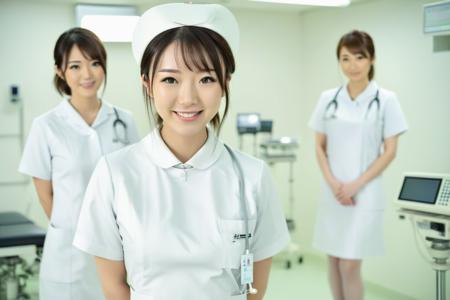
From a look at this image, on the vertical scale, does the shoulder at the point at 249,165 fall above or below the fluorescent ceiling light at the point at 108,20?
below

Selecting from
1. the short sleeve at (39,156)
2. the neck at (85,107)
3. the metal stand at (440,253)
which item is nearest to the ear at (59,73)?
the neck at (85,107)

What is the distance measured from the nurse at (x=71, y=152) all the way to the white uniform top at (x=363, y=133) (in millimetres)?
1287

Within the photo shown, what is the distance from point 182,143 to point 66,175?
1.10 m

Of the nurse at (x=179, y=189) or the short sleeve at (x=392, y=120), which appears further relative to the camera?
the short sleeve at (x=392, y=120)

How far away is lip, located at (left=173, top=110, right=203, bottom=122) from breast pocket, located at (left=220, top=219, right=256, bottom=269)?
9.9 inches

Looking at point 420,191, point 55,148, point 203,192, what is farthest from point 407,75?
point 203,192

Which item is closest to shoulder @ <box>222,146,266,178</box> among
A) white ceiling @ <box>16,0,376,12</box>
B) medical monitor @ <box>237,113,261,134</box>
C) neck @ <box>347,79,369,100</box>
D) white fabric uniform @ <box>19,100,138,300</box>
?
white fabric uniform @ <box>19,100,138,300</box>

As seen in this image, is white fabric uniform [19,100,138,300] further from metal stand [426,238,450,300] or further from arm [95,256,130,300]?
metal stand [426,238,450,300]

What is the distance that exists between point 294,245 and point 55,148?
3226 millimetres

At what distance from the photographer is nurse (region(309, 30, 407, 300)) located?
3.20 meters

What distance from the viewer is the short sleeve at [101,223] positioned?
4.53ft

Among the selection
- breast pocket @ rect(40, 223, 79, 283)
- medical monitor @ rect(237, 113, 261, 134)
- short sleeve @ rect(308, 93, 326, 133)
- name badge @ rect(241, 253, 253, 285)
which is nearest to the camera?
name badge @ rect(241, 253, 253, 285)

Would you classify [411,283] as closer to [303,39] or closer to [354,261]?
[354,261]

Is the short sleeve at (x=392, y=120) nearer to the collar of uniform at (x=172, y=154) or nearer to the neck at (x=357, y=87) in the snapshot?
the neck at (x=357, y=87)
